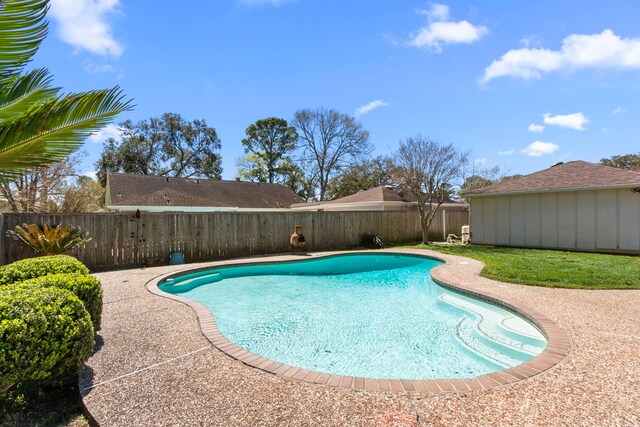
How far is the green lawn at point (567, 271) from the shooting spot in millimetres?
7184

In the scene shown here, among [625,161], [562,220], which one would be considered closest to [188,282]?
[562,220]

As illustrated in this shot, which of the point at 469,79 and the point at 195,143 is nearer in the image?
the point at 469,79

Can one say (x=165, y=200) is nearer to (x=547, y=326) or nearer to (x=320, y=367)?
(x=320, y=367)

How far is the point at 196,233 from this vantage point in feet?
39.4

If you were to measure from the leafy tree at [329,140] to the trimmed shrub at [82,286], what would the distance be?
111 feet

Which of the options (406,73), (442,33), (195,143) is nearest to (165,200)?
(406,73)

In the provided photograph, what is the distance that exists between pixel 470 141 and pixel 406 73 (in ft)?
20.4

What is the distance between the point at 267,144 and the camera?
3800 cm

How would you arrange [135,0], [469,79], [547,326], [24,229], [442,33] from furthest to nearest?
[469,79]
[442,33]
[24,229]
[135,0]
[547,326]

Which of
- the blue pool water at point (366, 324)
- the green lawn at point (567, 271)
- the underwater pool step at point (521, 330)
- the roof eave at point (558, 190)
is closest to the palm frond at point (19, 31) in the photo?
the blue pool water at point (366, 324)

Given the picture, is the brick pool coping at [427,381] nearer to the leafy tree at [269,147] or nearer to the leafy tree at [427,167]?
the leafy tree at [427,167]

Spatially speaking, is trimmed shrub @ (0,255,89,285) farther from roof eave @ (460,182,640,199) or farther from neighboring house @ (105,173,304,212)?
roof eave @ (460,182,640,199)

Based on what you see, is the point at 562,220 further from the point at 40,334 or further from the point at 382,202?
the point at 40,334

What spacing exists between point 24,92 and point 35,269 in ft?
9.41
